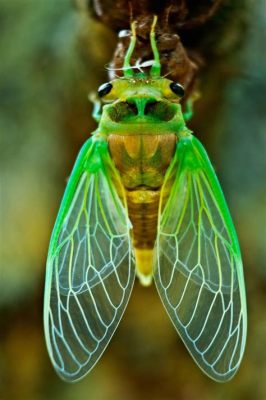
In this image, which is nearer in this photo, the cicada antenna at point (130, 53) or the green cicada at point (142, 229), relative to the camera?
the cicada antenna at point (130, 53)

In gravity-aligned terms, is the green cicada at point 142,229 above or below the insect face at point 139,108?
below

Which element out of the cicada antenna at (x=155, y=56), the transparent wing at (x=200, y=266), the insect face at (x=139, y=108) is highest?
the cicada antenna at (x=155, y=56)

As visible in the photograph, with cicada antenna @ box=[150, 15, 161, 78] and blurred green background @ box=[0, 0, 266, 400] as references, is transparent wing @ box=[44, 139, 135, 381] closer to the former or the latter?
blurred green background @ box=[0, 0, 266, 400]

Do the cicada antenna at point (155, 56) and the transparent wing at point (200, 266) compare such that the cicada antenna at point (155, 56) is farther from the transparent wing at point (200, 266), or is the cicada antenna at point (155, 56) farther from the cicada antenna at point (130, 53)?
the transparent wing at point (200, 266)

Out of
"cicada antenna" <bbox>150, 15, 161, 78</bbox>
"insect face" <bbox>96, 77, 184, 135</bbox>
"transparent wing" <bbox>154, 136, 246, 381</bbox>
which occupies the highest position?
"cicada antenna" <bbox>150, 15, 161, 78</bbox>

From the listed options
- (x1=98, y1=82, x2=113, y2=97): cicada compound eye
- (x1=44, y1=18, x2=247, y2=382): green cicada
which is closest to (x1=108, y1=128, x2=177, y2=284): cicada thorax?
(x1=44, y1=18, x2=247, y2=382): green cicada

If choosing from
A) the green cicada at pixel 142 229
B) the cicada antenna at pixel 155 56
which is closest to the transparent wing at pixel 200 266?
the green cicada at pixel 142 229
